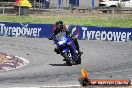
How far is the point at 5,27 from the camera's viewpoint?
34.1 m

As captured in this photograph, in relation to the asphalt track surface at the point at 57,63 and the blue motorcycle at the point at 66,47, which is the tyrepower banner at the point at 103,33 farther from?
the blue motorcycle at the point at 66,47

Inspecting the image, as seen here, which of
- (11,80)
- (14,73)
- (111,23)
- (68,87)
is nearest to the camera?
(68,87)

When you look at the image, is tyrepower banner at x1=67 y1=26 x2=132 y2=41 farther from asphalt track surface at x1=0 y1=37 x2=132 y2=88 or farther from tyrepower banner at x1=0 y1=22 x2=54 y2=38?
tyrepower banner at x1=0 y1=22 x2=54 y2=38

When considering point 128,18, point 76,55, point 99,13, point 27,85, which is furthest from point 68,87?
point 99,13

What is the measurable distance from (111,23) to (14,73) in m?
29.2

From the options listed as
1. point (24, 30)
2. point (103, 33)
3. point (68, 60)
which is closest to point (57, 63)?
point (68, 60)

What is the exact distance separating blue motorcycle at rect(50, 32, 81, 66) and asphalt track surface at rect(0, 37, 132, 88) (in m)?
0.42

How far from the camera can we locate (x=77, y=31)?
33.2 metres

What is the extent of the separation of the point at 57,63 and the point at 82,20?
2624 cm

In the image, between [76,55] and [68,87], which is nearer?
[68,87]

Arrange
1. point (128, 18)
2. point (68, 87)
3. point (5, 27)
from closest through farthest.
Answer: point (68, 87)
point (5, 27)
point (128, 18)

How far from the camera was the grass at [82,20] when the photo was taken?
1786 inches

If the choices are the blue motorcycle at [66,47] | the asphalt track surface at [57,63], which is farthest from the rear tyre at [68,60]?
the asphalt track surface at [57,63]

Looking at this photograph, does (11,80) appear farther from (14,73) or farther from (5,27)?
(5,27)
